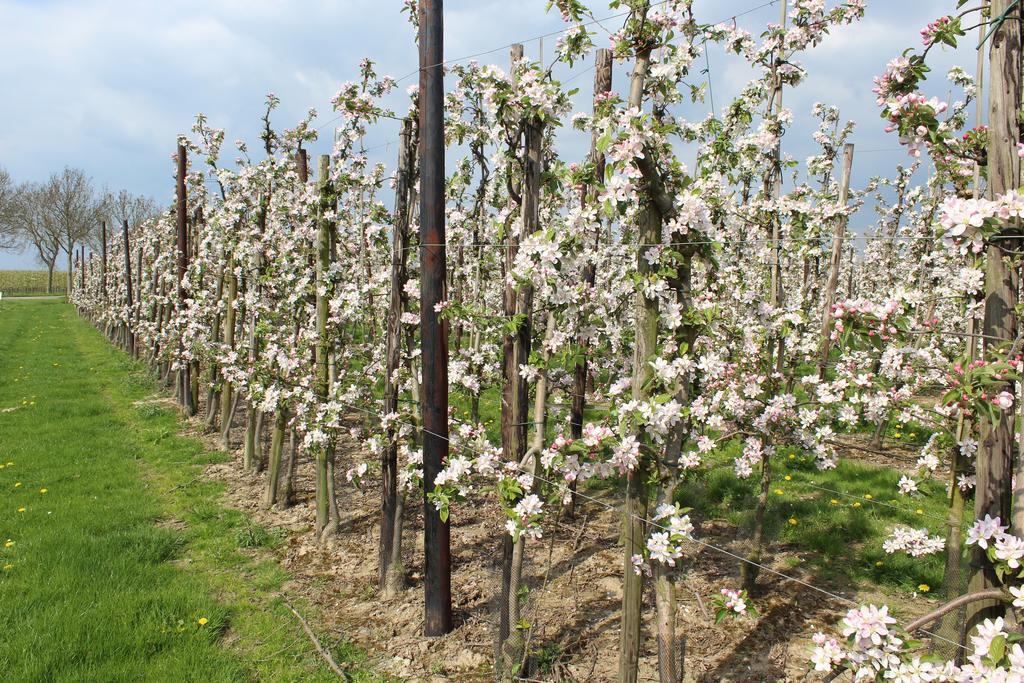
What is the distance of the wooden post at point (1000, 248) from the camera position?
85.7 inches

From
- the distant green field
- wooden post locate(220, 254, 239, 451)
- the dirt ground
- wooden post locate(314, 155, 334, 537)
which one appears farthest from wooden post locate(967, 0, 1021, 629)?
the distant green field

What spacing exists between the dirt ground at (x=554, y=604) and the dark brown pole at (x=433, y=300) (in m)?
0.39

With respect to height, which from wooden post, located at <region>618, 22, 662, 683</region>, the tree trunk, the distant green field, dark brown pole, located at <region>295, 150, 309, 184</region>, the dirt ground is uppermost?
the distant green field

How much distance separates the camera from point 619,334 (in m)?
5.01

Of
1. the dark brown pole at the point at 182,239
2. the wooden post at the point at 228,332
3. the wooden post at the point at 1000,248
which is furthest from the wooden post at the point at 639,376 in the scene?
the dark brown pole at the point at 182,239

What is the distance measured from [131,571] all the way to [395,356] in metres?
2.96

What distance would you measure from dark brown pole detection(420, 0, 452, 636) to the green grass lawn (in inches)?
29.0

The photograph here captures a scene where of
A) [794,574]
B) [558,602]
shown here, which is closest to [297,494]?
[558,602]

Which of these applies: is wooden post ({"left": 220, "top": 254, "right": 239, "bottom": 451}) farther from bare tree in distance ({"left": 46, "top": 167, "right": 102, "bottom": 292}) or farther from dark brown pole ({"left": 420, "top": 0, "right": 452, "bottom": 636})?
bare tree in distance ({"left": 46, "top": 167, "right": 102, "bottom": 292})

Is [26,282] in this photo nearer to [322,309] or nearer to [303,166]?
[303,166]

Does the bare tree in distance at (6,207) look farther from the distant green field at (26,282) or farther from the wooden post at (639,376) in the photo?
the wooden post at (639,376)

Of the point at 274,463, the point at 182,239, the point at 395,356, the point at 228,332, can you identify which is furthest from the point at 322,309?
the point at 182,239

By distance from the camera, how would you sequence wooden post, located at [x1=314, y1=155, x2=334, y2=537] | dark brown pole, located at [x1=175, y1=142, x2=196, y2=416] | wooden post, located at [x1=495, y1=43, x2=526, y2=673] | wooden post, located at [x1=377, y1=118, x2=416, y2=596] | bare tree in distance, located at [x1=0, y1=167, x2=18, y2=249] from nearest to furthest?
wooden post, located at [x1=495, y1=43, x2=526, y2=673] < wooden post, located at [x1=377, y1=118, x2=416, y2=596] < wooden post, located at [x1=314, y1=155, x2=334, y2=537] < dark brown pole, located at [x1=175, y1=142, x2=196, y2=416] < bare tree in distance, located at [x1=0, y1=167, x2=18, y2=249]

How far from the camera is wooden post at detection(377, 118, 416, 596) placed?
4941 mm
